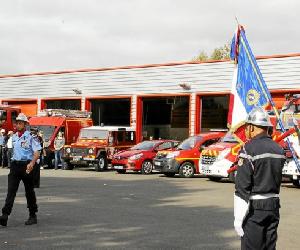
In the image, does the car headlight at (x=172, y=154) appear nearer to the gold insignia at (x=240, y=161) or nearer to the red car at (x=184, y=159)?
the red car at (x=184, y=159)

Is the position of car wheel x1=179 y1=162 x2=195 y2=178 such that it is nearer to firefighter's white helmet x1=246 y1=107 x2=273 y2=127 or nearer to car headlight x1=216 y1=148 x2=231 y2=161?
car headlight x1=216 y1=148 x2=231 y2=161

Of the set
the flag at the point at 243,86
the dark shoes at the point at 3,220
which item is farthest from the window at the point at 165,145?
the dark shoes at the point at 3,220

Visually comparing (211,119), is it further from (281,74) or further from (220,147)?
(220,147)

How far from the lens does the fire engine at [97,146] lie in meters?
26.0

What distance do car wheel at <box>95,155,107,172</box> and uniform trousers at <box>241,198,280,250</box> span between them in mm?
21207

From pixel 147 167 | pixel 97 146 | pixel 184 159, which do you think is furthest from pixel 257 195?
pixel 97 146

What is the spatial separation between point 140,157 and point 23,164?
46.5 ft

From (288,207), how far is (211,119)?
19.9 m

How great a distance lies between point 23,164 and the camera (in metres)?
9.72

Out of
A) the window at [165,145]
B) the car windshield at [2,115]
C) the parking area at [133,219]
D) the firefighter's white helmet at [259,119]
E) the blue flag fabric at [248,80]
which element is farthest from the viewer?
the car windshield at [2,115]

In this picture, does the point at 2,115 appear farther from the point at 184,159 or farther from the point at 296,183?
the point at 296,183

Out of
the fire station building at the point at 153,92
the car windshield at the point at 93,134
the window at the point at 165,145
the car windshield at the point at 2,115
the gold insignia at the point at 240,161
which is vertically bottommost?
the window at the point at 165,145

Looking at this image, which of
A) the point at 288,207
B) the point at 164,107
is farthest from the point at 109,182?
the point at 164,107

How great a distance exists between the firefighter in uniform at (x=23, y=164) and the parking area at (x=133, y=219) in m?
0.39
